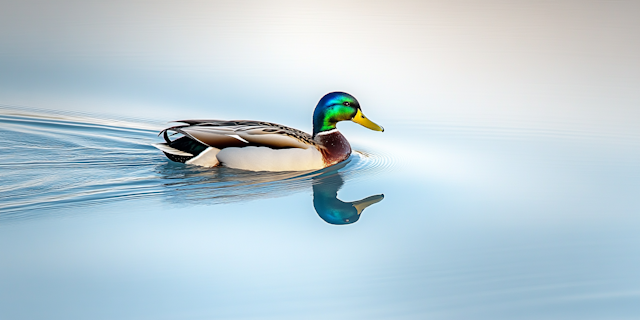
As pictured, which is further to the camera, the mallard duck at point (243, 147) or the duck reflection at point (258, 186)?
the mallard duck at point (243, 147)

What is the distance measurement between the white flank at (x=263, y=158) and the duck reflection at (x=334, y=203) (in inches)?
11.2

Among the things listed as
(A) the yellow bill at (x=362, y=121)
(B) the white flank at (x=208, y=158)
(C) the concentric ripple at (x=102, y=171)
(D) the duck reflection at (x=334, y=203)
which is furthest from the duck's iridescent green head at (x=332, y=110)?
(B) the white flank at (x=208, y=158)

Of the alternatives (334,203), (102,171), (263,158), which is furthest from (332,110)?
(102,171)

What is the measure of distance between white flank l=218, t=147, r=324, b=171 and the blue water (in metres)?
0.12

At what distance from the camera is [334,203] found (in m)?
6.00

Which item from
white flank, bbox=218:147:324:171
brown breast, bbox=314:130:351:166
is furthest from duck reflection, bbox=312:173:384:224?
brown breast, bbox=314:130:351:166

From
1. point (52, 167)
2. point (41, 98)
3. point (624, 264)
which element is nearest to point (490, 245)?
point (624, 264)

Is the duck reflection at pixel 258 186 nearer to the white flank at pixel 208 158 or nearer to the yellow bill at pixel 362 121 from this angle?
the white flank at pixel 208 158

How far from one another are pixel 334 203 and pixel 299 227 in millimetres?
801

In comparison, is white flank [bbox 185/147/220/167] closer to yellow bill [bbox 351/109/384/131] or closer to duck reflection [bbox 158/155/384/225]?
duck reflection [bbox 158/155/384/225]

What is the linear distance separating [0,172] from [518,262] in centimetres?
467

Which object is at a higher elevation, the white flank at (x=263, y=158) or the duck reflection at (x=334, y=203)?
the white flank at (x=263, y=158)

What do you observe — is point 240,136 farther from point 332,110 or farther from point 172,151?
point 332,110

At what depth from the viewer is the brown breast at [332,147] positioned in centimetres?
713
